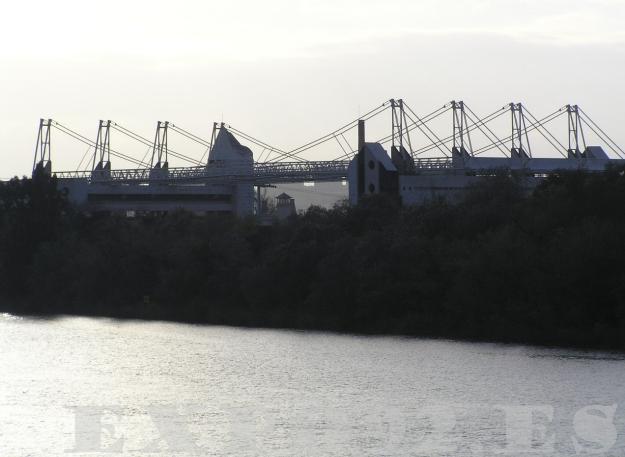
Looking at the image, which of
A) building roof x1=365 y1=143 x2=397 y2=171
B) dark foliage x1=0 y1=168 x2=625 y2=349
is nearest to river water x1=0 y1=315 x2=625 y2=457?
dark foliage x1=0 y1=168 x2=625 y2=349

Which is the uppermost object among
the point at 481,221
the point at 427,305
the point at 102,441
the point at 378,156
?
the point at 378,156

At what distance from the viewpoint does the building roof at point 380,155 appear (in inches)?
2614

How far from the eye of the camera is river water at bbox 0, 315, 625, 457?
2309 cm

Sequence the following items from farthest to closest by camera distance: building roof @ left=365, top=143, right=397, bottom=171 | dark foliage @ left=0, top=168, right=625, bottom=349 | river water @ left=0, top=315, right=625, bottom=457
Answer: building roof @ left=365, top=143, right=397, bottom=171
dark foliage @ left=0, top=168, right=625, bottom=349
river water @ left=0, top=315, right=625, bottom=457

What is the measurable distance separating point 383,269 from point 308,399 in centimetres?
1740

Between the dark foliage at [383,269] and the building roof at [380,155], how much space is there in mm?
8867

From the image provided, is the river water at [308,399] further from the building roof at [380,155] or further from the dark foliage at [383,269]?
the building roof at [380,155]

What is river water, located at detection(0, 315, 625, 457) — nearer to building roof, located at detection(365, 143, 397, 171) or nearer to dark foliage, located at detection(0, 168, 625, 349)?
dark foliage, located at detection(0, 168, 625, 349)

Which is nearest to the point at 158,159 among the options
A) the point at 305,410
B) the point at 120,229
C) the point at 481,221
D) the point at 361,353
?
the point at 120,229

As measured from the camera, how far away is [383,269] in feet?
149

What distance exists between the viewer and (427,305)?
145ft

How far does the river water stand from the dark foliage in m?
2.42

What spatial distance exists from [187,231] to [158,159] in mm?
41457

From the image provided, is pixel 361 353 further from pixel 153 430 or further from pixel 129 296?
pixel 129 296
